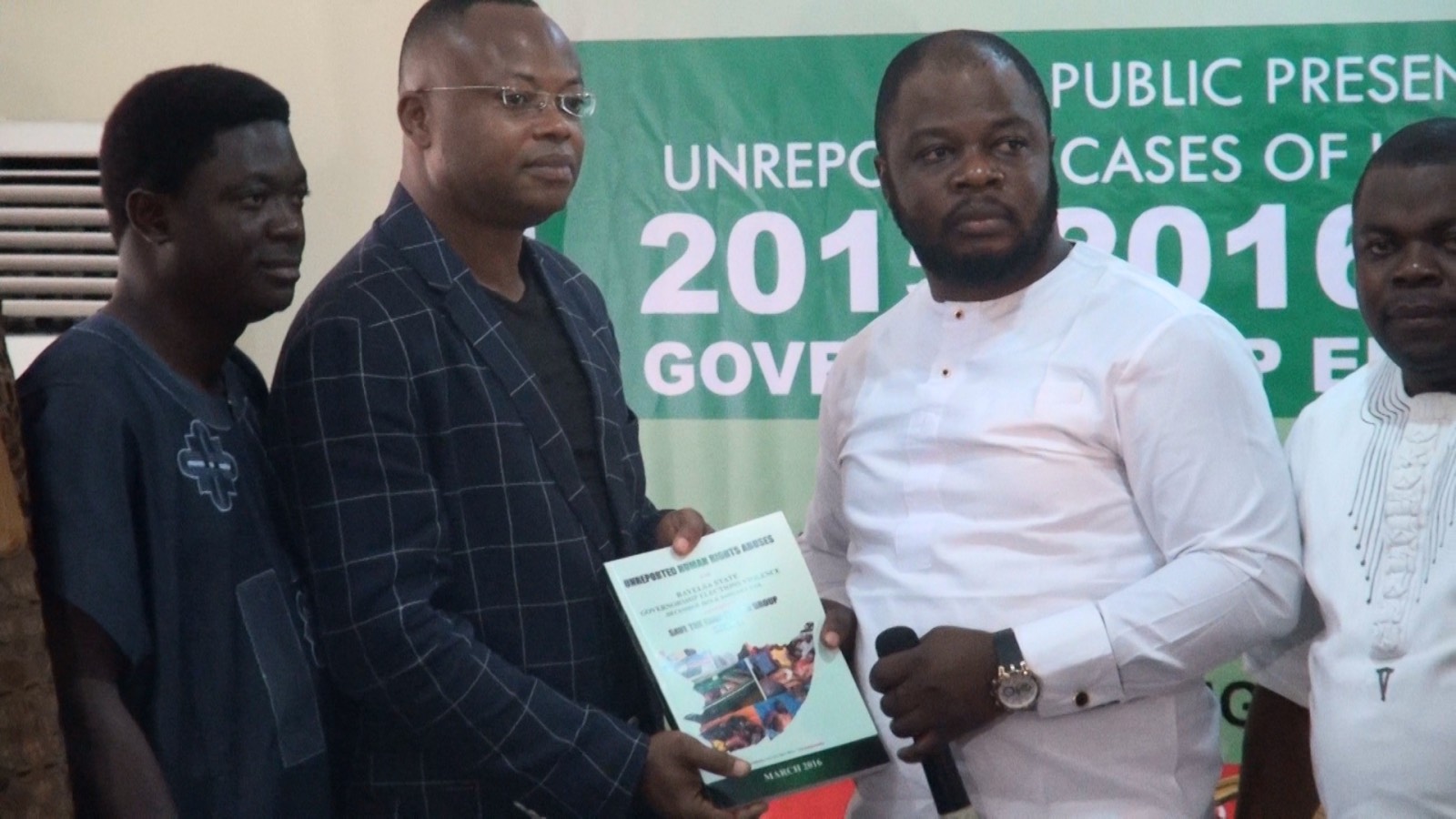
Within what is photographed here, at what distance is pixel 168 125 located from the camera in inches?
94.3

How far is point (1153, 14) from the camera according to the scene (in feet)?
13.5

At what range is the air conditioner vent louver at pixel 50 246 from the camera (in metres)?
4.09

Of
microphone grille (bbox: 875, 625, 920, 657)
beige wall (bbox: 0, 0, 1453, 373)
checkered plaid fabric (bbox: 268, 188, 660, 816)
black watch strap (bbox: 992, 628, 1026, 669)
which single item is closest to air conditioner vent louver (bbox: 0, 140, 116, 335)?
beige wall (bbox: 0, 0, 1453, 373)

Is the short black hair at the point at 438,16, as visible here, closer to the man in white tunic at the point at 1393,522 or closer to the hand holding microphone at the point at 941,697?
the hand holding microphone at the point at 941,697

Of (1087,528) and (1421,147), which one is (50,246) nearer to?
(1087,528)

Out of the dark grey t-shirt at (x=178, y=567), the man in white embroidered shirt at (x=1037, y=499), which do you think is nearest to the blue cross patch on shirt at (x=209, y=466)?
the dark grey t-shirt at (x=178, y=567)

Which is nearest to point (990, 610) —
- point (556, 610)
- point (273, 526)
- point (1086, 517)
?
point (1086, 517)

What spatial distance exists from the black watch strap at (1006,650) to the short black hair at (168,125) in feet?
4.52

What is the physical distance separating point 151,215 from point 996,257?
4.34 feet

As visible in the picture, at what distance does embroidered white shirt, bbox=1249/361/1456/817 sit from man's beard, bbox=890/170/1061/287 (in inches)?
21.3

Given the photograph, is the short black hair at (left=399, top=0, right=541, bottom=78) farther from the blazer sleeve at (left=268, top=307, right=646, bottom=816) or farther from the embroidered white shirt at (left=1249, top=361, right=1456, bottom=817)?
the embroidered white shirt at (left=1249, top=361, right=1456, bottom=817)

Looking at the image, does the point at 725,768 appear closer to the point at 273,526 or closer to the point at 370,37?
the point at 273,526

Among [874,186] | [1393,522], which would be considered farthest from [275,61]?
[1393,522]

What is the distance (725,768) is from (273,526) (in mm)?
777
